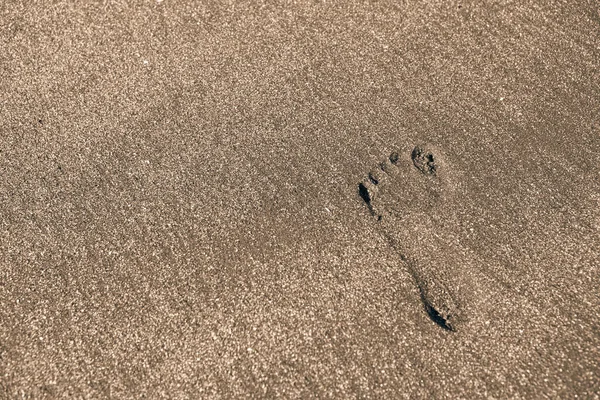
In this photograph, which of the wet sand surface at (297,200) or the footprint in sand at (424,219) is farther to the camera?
the footprint in sand at (424,219)

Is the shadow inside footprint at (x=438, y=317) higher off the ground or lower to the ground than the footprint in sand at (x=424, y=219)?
lower

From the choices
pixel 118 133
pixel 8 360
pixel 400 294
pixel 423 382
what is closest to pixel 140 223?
pixel 118 133

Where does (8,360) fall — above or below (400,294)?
below

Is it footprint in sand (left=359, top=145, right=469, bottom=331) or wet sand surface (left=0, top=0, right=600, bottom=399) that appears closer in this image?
wet sand surface (left=0, top=0, right=600, bottom=399)

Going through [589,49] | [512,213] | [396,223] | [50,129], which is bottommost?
[50,129]

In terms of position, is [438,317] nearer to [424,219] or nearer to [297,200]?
[424,219]

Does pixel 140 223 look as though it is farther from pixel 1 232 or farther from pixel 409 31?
pixel 409 31
